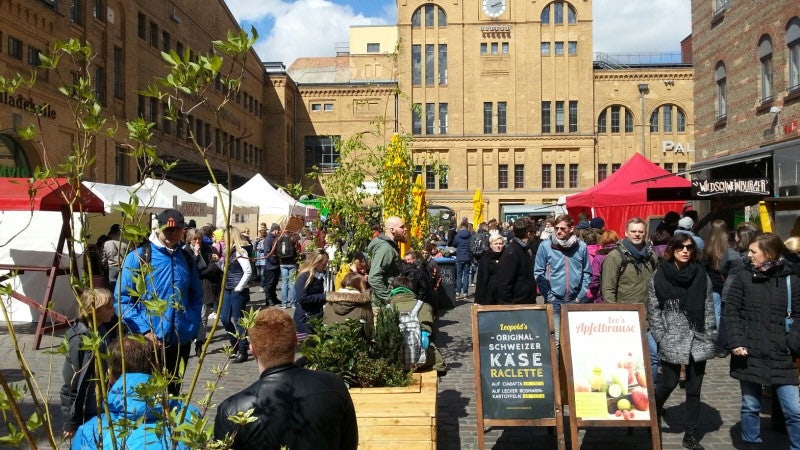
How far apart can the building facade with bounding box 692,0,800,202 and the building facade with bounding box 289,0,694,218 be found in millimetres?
29292

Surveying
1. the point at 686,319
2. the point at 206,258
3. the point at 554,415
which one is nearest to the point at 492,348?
the point at 554,415

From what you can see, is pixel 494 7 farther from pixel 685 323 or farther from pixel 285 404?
pixel 285 404

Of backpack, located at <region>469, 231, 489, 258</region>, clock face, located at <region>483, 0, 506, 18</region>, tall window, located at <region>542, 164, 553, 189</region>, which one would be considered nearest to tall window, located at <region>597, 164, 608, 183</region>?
tall window, located at <region>542, 164, 553, 189</region>

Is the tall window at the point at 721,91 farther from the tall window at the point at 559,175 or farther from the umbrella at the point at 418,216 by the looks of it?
the tall window at the point at 559,175

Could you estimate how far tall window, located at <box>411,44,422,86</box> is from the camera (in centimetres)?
5119

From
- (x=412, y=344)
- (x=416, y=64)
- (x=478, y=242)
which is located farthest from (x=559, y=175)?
(x=412, y=344)

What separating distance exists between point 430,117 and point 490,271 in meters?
42.8

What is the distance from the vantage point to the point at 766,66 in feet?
56.1

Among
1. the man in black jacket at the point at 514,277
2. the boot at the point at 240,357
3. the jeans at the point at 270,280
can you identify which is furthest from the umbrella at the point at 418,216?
the man in black jacket at the point at 514,277

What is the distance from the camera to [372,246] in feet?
26.0

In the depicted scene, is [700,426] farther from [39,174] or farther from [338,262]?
[39,174]

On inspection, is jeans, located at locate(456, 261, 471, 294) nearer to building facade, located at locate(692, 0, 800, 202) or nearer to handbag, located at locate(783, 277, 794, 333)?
building facade, located at locate(692, 0, 800, 202)

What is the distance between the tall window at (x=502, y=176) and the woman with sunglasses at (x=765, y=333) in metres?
45.8

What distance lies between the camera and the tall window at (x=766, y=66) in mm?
16750
